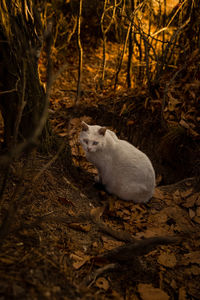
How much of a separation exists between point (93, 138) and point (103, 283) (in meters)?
1.73

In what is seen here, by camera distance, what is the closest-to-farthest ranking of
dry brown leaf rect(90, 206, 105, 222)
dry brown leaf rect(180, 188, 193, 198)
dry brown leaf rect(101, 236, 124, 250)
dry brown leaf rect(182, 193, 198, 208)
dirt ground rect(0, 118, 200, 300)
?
1. dirt ground rect(0, 118, 200, 300)
2. dry brown leaf rect(101, 236, 124, 250)
3. dry brown leaf rect(90, 206, 105, 222)
4. dry brown leaf rect(182, 193, 198, 208)
5. dry brown leaf rect(180, 188, 193, 198)

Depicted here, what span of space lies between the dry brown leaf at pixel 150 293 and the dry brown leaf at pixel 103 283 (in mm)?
273

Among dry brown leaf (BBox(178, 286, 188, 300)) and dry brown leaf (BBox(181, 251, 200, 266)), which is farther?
dry brown leaf (BBox(181, 251, 200, 266))

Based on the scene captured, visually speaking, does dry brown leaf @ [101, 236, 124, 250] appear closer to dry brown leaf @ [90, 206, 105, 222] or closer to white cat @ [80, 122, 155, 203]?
dry brown leaf @ [90, 206, 105, 222]

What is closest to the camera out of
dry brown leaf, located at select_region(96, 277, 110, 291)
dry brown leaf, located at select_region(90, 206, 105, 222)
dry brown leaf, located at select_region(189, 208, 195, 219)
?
dry brown leaf, located at select_region(96, 277, 110, 291)

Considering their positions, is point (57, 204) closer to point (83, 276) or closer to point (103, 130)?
point (83, 276)

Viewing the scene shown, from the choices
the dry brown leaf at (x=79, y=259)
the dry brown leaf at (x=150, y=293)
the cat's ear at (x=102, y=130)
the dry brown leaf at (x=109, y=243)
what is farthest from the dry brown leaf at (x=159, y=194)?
the dry brown leaf at (x=79, y=259)

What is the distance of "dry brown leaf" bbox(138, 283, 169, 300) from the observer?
5.77 feet

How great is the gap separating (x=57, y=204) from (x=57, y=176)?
44 centimetres

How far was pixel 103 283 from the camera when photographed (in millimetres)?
1733

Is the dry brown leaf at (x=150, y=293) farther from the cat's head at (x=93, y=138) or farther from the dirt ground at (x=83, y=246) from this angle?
the cat's head at (x=93, y=138)

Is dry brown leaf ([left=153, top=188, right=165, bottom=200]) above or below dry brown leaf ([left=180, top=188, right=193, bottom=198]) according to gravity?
below

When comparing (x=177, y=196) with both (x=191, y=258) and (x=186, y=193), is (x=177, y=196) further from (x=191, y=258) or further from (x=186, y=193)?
(x=191, y=258)

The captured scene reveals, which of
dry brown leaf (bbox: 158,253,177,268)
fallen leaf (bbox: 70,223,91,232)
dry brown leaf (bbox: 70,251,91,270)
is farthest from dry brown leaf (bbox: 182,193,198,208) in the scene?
dry brown leaf (bbox: 70,251,91,270)
